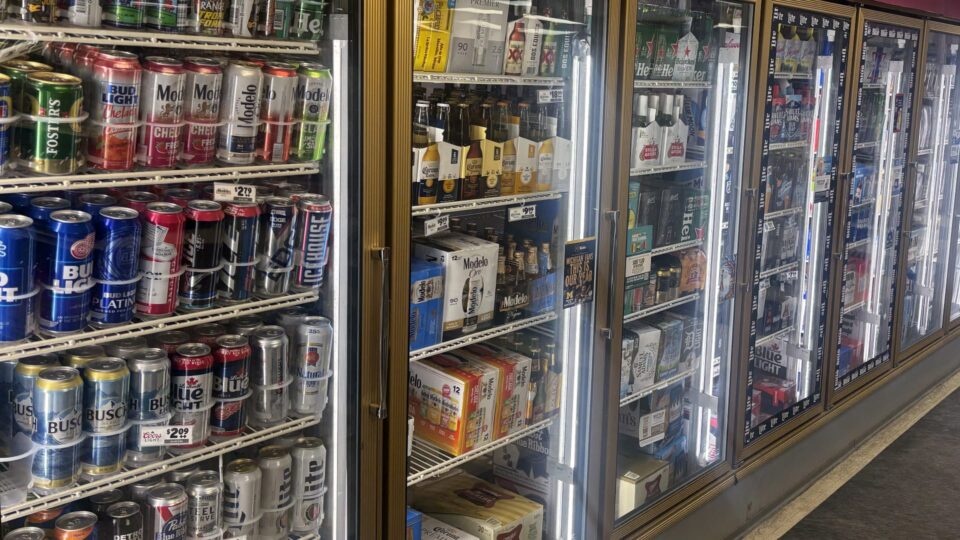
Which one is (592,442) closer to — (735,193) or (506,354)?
(506,354)

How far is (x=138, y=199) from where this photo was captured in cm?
200

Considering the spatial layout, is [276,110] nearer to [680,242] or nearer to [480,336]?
[480,336]

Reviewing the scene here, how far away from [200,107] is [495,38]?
3.33 feet

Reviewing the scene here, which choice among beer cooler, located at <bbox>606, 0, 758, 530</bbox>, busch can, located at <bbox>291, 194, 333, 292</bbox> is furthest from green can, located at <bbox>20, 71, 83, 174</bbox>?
beer cooler, located at <bbox>606, 0, 758, 530</bbox>

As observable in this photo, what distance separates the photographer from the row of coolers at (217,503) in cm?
190

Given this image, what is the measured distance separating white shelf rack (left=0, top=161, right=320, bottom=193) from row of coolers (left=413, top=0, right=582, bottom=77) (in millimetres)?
536

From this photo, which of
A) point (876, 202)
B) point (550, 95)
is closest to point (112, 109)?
point (550, 95)

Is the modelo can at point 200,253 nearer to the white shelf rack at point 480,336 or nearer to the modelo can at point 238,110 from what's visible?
the modelo can at point 238,110

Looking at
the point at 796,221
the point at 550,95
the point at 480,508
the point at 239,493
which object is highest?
the point at 550,95

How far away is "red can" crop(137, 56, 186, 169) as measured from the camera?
1.89m

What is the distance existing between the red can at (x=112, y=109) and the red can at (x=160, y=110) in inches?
1.4

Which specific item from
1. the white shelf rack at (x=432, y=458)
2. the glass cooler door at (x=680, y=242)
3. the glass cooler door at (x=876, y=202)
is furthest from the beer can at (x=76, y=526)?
the glass cooler door at (x=876, y=202)

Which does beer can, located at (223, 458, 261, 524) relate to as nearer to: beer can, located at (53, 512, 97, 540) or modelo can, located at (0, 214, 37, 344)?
beer can, located at (53, 512, 97, 540)

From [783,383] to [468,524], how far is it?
2.27m
